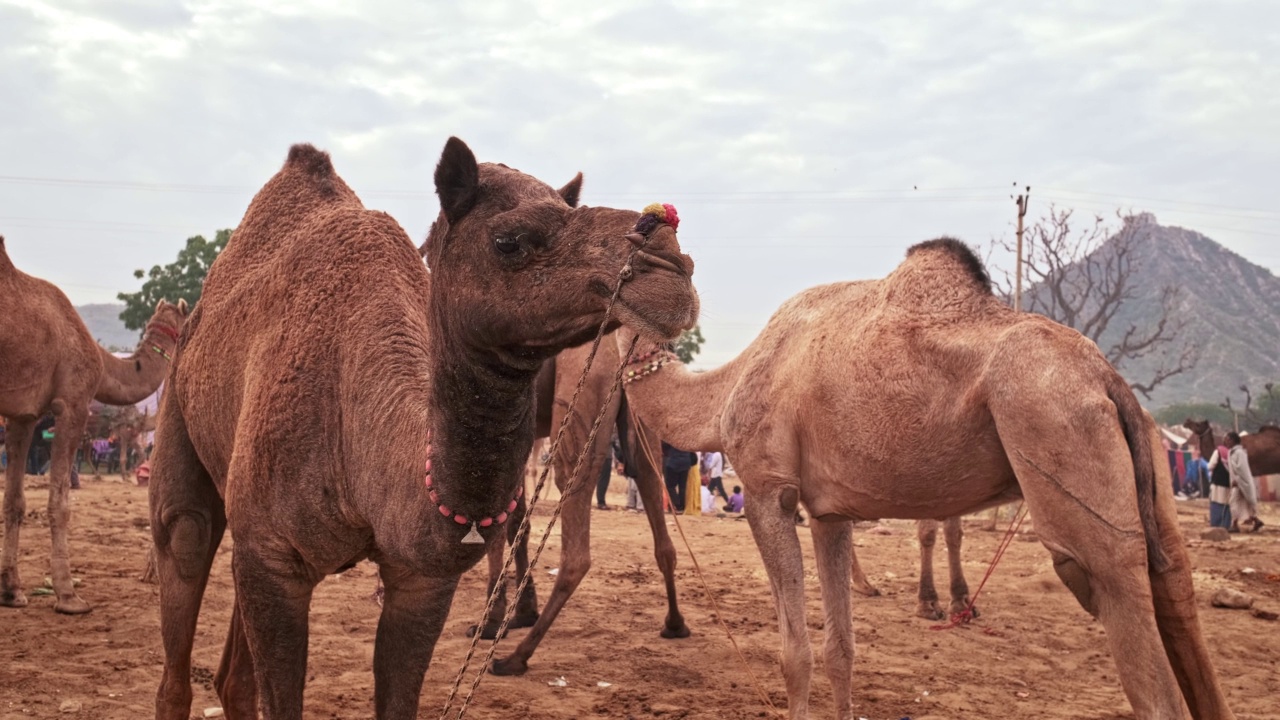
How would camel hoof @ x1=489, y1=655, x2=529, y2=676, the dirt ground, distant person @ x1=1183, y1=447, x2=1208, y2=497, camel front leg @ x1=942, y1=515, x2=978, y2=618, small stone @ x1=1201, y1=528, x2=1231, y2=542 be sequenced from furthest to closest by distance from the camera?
distant person @ x1=1183, y1=447, x2=1208, y2=497 → small stone @ x1=1201, y1=528, x2=1231, y2=542 → camel front leg @ x1=942, y1=515, x2=978, y2=618 → camel hoof @ x1=489, y1=655, x2=529, y2=676 → the dirt ground

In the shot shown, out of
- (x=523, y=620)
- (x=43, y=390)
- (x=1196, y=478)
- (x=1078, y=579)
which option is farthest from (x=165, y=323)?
(x=1196, y=478)

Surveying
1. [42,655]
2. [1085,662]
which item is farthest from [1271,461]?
[42,655]

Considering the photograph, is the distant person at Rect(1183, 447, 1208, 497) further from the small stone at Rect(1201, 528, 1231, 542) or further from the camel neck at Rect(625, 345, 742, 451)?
the camel neck at Rect(625, 345, 742, 451)

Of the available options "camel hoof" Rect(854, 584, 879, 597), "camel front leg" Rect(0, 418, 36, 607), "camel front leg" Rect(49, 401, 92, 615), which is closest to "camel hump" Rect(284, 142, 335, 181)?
"camel front leg" Rect(49, 401, 92, 615)

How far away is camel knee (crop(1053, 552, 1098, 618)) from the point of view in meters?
4.46

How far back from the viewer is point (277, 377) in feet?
12.5

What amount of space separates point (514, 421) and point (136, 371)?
31.0ft

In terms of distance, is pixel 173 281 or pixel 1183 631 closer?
pixel 1183 631

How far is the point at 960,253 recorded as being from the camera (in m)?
5.84

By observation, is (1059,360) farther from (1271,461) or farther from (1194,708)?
(1271,461)

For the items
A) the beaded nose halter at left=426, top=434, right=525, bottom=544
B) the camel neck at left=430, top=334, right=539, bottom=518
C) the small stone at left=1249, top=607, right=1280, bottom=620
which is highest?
the camel neck at left=430, top=334, right=539, bottom=518

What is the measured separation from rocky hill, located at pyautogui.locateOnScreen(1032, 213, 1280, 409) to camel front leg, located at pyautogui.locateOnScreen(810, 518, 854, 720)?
11412 centimetres

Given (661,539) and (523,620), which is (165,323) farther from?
(661,539)

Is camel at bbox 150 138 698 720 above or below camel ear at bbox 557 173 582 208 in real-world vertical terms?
below
